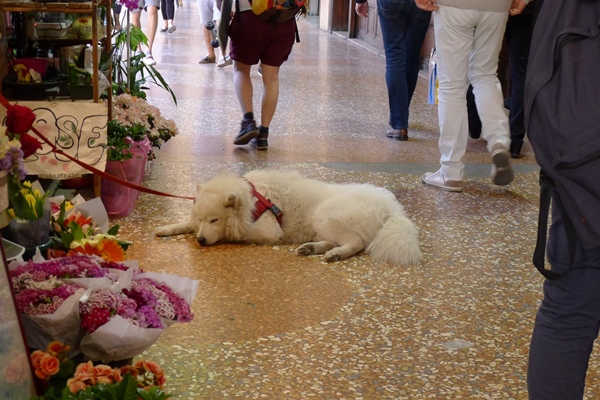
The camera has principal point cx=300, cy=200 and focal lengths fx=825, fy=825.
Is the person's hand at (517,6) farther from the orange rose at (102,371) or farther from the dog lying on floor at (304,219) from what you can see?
the orange rose at (102,371)

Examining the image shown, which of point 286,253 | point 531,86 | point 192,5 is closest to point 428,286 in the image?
point 286,253

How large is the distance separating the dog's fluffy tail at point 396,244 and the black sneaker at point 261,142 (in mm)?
2123

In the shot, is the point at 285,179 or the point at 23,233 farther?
the point at 285,179

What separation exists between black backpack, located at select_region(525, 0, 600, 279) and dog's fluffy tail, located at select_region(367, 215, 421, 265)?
1.83 meters

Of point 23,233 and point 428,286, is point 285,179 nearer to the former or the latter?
point 428,286

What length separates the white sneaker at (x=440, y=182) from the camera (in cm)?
499

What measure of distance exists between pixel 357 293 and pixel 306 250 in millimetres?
489

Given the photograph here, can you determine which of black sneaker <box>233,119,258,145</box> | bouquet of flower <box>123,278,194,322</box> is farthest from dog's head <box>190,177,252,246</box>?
black sneaker <box>233,119,258,145</box>

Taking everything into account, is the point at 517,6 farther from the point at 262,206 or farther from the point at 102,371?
the point at 102,371

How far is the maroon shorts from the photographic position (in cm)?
553

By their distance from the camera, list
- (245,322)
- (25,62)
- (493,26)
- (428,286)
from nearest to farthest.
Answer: (245,322) → (428,286) → (25,62) → (493,26)

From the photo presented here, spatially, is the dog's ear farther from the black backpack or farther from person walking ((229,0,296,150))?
the black backpack

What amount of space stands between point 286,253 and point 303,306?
2.11 ft

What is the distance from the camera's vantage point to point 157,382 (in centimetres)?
220
